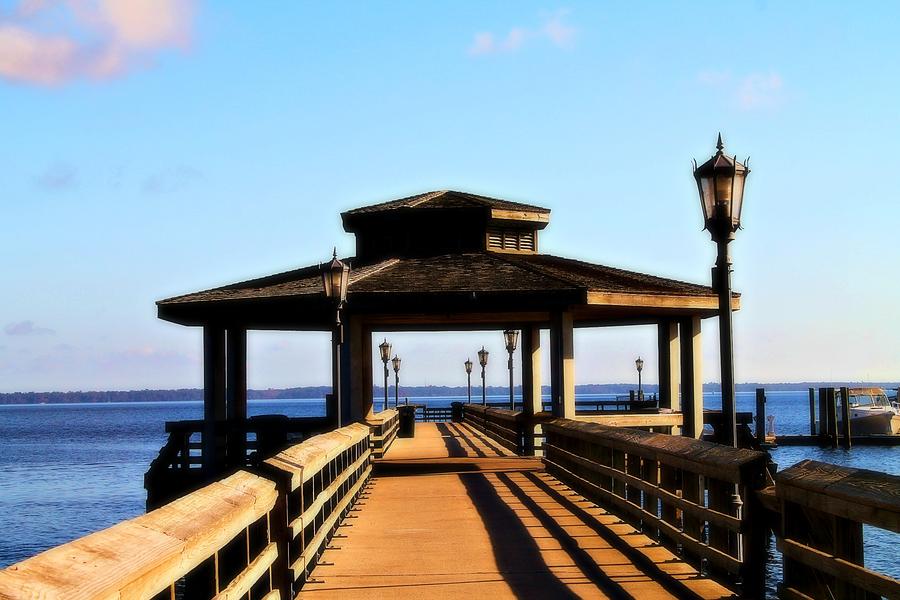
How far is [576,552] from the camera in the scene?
9914 mm

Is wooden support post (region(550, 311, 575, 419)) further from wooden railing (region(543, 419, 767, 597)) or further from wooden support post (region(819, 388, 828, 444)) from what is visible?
wooden support post (region(819, 388, 828, 444))

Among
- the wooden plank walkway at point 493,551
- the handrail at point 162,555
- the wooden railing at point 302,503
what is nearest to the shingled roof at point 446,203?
the wooden plank walkway at point 493,551

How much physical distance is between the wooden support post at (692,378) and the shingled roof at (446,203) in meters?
4.65

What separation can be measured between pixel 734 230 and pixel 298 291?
11.1 metres

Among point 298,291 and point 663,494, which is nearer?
point 663,494

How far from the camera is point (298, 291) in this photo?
19.9m

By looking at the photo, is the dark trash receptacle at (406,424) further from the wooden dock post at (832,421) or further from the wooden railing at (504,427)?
the wooden dock post at (832,421)

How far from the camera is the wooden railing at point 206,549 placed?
10.8 feet

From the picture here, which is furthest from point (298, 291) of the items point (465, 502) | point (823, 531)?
point (823, 531)

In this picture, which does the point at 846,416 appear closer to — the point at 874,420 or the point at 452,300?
the point at 874,420

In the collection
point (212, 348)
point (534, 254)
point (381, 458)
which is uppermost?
point (534, 254)

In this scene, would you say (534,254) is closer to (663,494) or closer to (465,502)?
(465,502)

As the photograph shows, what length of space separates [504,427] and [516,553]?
19161 millimetres

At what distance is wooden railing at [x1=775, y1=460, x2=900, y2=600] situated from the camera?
4.99 m
